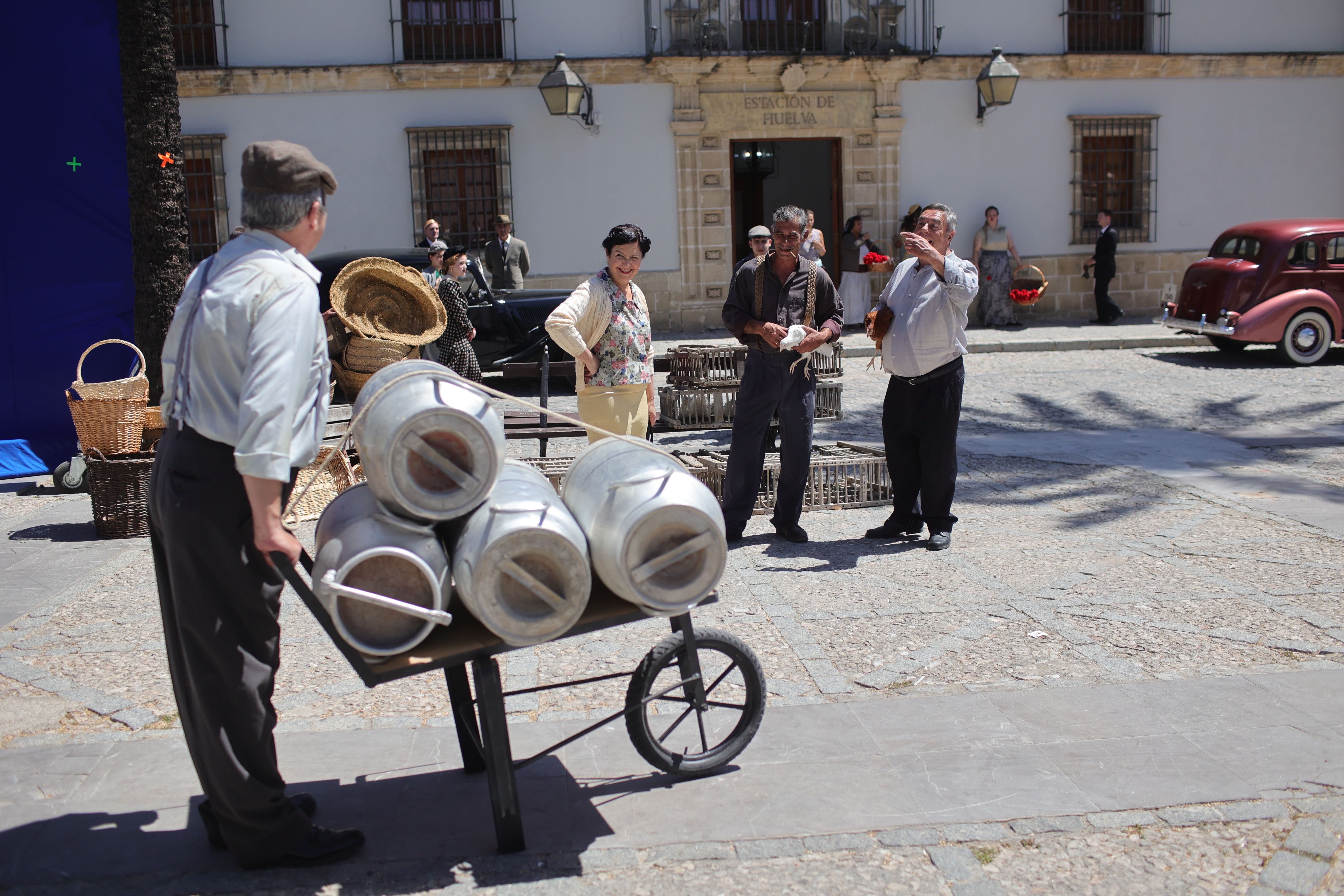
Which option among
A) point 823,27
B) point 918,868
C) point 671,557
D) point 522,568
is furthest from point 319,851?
point 823,27

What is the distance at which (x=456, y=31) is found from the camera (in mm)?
18000

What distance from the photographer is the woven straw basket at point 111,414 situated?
669 cm

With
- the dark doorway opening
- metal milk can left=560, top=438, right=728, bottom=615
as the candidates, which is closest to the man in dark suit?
the dark doorway opening

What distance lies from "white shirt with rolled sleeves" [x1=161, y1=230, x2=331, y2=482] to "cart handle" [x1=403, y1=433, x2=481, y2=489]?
23cm

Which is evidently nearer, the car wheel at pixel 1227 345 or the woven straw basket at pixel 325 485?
the woven straw basket at pixel 325 485

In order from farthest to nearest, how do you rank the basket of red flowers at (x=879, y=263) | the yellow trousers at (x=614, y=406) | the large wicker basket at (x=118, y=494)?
the basket of red flowers at (x=879, y=263) < the large wicker basket at (x=118, y=494) < the yellow trousers at (x=614, y=406)

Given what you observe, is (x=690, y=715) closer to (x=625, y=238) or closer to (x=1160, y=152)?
(x=625, y=238)

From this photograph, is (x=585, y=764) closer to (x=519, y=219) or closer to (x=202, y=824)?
(x=202, y=824)

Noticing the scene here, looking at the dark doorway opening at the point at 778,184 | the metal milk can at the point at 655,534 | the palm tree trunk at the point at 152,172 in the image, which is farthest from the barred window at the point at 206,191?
the metal milk can at the point at 655,534

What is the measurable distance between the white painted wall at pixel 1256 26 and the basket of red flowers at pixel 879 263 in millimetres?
6558

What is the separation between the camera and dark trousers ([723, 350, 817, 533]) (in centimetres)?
611

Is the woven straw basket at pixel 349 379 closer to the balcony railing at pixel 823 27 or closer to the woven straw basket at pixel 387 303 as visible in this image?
the woven straw basket at pixel 387 303

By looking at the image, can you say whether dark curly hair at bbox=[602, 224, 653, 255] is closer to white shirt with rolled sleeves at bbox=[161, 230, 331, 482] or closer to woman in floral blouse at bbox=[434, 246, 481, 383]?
white shirt with rolled sleeves at bbox=[161, 230, 331, 482]

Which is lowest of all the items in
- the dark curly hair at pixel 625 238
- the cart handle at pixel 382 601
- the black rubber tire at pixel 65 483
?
the black rubber tire at pixel 65 483
